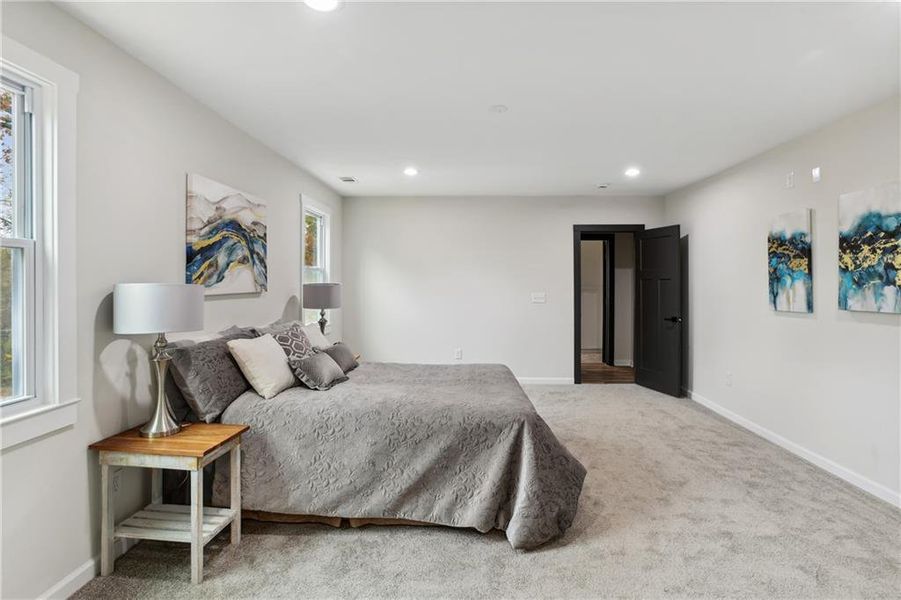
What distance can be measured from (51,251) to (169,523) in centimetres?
130

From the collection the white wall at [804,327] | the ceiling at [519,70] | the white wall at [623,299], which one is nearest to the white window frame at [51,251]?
the ceiling at [519,70]

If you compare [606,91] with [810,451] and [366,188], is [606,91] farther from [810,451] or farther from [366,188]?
[366,188]

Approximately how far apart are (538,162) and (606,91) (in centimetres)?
161

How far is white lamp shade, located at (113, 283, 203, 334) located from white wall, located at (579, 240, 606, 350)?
7670mm

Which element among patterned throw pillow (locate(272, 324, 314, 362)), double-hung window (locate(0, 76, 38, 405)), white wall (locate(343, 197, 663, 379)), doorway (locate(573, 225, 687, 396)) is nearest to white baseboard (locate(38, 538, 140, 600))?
double-hung window (locate(0, 76, 38, 405))

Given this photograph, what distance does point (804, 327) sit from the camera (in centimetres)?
356

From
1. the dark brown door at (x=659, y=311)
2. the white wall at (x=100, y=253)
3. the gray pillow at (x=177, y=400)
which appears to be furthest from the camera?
the dark brown door at (x=659, y=311)

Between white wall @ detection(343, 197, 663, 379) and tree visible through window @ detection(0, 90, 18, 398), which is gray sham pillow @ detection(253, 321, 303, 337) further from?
white wall @ detection(343, 197, 663, 379)

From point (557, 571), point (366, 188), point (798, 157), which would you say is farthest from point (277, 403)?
point (798, 157)

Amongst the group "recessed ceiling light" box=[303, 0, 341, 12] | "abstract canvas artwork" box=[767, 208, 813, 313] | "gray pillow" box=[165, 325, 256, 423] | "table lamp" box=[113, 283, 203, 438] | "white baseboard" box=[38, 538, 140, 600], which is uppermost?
"recessed ceiling light" box=[303, 0, 341, 12]

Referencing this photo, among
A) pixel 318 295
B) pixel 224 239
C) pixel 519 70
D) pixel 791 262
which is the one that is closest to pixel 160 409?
pixel 224 239

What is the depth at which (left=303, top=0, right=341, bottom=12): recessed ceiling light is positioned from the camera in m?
1.87

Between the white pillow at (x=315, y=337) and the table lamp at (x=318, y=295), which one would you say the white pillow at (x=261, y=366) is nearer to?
the white pillow at (x=315, y=337)

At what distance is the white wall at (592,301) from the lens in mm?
8867
